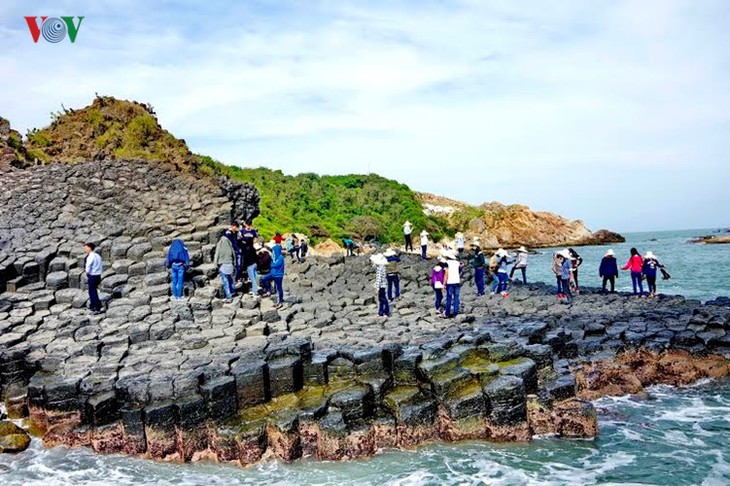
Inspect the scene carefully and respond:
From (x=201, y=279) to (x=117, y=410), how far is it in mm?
7234

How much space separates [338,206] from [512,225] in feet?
97.2

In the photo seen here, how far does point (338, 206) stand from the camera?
70.5 meters

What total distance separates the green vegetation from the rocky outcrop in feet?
17.1

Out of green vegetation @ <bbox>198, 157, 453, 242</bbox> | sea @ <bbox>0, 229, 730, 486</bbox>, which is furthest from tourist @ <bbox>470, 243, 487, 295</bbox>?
green vegetation @ <bbox>198, 157, 453, 242</bbox>

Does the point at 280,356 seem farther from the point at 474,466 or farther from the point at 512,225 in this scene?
the point at 512,225

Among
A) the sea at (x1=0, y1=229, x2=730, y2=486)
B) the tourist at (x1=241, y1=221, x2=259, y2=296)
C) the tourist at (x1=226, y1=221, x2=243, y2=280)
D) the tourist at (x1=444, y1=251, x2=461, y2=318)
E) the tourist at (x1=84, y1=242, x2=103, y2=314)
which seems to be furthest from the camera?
the tourist at (x1=226, y1=221, x2=243, y2=280)

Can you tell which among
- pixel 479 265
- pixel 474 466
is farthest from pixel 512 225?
pixel 474 466

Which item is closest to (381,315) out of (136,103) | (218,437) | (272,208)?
(218,437)

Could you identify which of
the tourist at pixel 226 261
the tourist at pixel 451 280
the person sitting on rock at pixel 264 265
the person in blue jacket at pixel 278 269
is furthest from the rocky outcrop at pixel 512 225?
the tourist at pixel 226 261

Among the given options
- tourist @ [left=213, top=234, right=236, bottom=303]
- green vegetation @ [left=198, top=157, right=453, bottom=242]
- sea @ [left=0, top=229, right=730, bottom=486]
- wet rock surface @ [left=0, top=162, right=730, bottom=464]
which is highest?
green vegetation @ [left=198, top=157, right=453, bottom=242]

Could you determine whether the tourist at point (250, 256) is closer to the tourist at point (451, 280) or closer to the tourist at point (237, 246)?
the tourist at point (237, 246)

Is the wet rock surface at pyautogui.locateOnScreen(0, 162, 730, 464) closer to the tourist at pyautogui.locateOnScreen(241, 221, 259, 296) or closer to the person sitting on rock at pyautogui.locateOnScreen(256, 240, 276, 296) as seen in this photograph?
the tourist at pyautogui.locateOnScreen(241, 221, 259, 296)

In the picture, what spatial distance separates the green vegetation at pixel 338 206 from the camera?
57.0 metres

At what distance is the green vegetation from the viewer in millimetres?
56991
